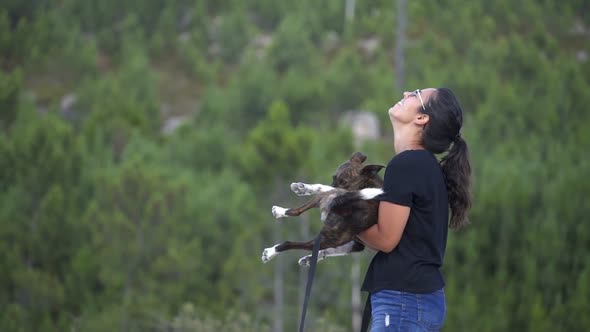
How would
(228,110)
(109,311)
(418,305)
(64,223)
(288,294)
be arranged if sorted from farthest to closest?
(228,110), (288,294), (64,223), (109,311), (418,305)

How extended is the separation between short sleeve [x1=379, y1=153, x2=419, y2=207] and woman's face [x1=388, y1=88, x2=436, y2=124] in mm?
178

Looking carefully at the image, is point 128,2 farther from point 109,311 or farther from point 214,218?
point 109,311

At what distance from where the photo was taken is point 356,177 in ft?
9.12

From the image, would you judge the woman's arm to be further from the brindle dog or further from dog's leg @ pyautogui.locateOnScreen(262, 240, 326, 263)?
dog's leg @ pyautogui.locateOnScreen(262, 240, 326, 263)

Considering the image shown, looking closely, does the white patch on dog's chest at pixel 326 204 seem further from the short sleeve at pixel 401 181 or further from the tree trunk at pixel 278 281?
the tree trunk at pixel 278 281

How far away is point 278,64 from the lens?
109ft

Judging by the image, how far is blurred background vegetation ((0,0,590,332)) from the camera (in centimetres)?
1897

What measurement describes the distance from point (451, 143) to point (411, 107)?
0.60 ft

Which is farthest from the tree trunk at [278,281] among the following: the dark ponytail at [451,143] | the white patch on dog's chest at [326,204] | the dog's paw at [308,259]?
the white patch on dog's chest at [326,204]

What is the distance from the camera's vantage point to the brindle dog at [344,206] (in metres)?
2.68

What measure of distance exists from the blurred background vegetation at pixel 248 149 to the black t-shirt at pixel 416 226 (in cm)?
674

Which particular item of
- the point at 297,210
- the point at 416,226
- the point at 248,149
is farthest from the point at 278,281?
the point at 416,226

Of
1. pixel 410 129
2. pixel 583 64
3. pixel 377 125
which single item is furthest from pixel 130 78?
pixel 410 129

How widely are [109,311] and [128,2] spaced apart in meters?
24.6
